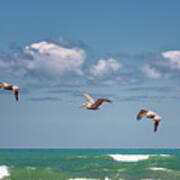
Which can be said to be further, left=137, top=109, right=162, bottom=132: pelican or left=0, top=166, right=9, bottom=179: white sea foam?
left=0, top=166, right=9, bottom=179: white sea foam

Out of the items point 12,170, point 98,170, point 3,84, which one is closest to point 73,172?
point 98,170

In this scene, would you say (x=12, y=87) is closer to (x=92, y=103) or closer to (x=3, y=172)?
(x=92, y=103)

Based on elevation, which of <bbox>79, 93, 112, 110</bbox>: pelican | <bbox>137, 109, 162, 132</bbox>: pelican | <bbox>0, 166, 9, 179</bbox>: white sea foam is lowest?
<bbox>0, 166, 9, 179</bbox>: white sea foam

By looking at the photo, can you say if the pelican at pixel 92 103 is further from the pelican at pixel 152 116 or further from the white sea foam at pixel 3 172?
the white sea foam at pixel 3 172

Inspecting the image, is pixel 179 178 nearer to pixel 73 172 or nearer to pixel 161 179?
pixel 161 179

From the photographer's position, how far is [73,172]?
124 ft

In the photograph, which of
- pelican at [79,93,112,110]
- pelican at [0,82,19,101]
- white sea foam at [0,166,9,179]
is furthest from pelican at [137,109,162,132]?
white sea foam at [0,166,9,179]

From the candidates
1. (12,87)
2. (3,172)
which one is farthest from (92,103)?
(3,172)

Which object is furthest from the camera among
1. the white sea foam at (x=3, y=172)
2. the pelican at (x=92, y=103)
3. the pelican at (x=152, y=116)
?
the white sea foam at (x=3, y=172)

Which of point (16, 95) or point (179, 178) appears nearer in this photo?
point (16, 95)

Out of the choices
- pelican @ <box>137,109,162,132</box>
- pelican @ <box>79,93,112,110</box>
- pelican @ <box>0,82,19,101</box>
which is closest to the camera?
pelican @ <box>137,109,162,132</box>

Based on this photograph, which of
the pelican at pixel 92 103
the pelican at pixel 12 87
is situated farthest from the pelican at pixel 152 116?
the pelican at pixel 12 87

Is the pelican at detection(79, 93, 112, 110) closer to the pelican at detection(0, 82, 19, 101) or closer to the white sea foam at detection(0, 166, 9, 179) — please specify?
the pelican at detection(0, 82, 19, 101)

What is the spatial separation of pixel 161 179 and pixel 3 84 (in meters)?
21.3
